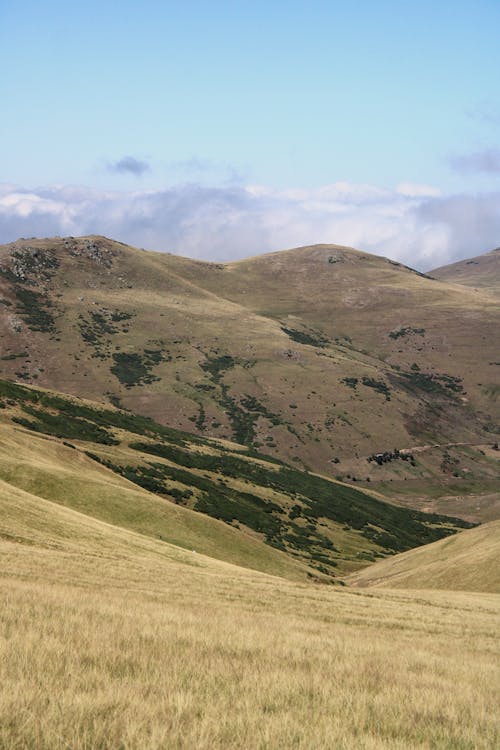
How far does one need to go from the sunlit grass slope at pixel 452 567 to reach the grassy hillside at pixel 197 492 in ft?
25.0

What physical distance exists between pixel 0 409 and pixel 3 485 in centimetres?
5259

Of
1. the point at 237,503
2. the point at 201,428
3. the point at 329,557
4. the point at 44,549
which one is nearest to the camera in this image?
the point at 44,549

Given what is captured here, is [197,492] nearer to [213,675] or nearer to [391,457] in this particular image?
[213,675]

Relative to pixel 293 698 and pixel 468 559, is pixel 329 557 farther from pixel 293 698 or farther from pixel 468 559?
pixel 293 698

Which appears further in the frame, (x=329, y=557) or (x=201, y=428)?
(x=201, y=428)

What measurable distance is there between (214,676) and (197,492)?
76.4 m

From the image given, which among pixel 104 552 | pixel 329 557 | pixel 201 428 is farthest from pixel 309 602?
pixel 201 428

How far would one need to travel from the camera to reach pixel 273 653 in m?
11.7

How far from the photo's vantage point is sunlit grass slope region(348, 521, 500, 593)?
147ft

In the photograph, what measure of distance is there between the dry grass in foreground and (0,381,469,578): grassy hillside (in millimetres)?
30232

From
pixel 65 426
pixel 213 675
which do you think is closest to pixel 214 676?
pixel 213 675

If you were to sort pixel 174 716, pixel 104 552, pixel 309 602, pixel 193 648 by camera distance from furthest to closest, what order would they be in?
pixel 104 552 < pixel 309 602 < pixel 193 648 < pixel 174 716

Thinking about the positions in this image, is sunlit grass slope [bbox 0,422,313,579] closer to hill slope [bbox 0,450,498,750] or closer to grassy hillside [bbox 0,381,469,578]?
grassy hillside [bbox 0,381,469,578]

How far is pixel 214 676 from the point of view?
922 cm
